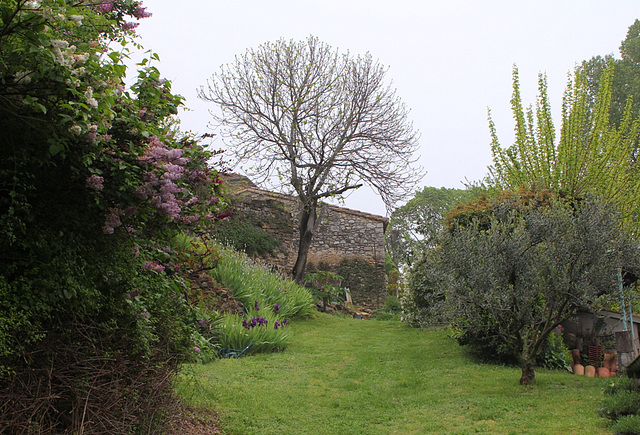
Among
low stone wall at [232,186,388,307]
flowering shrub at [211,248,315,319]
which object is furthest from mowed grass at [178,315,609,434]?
low stone wall at [232,186,388,307]

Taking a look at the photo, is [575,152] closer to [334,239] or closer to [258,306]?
[258,306]

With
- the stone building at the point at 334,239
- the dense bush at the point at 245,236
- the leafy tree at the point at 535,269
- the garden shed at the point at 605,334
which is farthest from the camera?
the stone building at the point at 334,239

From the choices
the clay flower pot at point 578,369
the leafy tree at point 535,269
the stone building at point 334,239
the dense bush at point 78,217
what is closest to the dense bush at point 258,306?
the leafy tree at point 535,269

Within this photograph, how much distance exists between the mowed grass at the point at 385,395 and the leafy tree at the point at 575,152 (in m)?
5.34

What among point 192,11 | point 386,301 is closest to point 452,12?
point 192,11

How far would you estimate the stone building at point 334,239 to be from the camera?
1934 centimetres

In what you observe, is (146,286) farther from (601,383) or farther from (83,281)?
(601,383)

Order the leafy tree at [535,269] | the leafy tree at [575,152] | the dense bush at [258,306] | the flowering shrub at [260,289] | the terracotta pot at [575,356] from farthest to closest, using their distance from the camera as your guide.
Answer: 1. the leafy tree at [575,152]
2. the flowering shrub at [260,289]
3. the dense bush at [258,306]
4. the terracotta pot at [575,356]
5. the leafy tree at [535,269]

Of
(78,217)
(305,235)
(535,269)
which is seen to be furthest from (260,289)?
(78,217)

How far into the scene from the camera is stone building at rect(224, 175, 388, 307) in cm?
1934

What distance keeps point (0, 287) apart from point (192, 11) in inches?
254

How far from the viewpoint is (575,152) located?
1106cm

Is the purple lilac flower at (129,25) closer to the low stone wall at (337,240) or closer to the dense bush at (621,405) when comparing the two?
the dense bush at (621,405)

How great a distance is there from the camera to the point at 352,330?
38.8 ft
